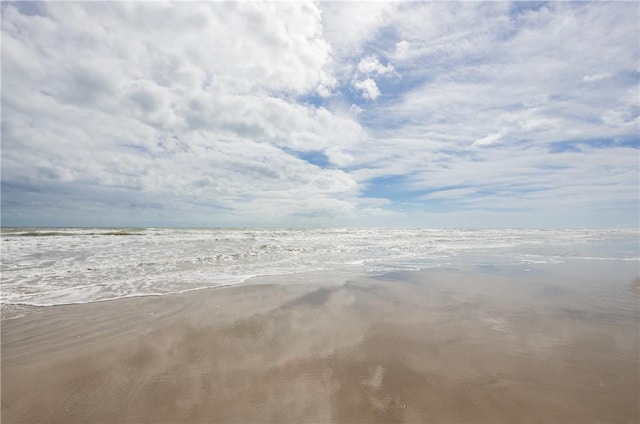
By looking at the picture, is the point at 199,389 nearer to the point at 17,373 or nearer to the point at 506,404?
the point at 17,373

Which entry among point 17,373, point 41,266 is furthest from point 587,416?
point 41,266

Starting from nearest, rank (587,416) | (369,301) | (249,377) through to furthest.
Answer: (587,416) → (249,377) → (369,301)

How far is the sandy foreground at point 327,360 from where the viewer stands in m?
3.51

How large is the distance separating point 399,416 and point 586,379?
2705 mm

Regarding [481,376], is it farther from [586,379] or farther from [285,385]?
[285,385]

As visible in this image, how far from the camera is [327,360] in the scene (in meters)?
4.67

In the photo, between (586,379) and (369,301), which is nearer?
(586,379)

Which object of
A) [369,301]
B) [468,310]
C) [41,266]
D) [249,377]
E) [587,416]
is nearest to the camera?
[587,416]

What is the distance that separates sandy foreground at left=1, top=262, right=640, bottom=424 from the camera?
11.5ft

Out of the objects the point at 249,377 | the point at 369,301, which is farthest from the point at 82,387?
the point at 369,301

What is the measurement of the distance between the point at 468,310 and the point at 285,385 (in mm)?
4985

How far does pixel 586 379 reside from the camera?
406 centimetres

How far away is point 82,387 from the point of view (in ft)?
13.3

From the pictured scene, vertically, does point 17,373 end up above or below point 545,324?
below
